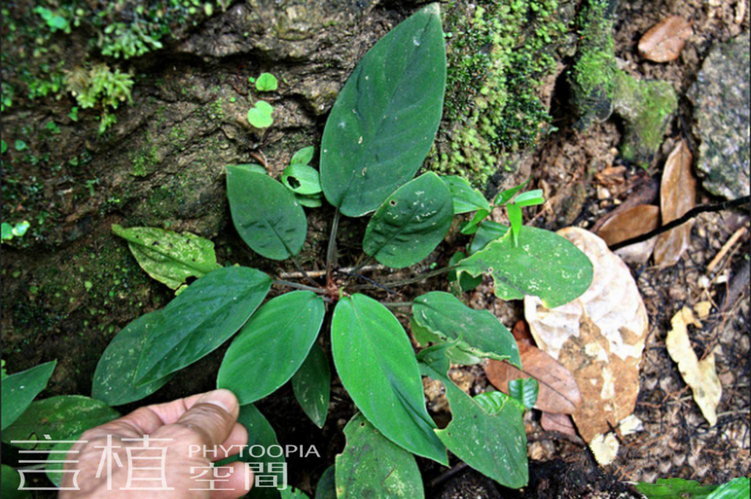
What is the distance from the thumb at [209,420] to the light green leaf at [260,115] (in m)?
0.68

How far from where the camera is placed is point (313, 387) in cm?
147

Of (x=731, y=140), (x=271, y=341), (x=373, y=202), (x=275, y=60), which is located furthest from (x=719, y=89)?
(x=271, y=341)

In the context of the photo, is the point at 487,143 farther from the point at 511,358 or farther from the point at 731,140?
the point at 731,140

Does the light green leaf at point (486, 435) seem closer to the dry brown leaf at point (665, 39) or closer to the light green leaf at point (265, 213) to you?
the light green leaf at point (265, 213)

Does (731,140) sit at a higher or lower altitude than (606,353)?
higher

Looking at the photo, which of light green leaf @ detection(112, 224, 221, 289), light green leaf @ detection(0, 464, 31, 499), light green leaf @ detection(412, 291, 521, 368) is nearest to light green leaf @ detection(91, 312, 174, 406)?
light green leaf @ detection(112, 224, 221, 289)

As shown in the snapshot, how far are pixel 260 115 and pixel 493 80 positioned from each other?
722 millimetres

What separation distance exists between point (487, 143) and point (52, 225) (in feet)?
4.07

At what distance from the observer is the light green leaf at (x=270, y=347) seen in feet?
4.18

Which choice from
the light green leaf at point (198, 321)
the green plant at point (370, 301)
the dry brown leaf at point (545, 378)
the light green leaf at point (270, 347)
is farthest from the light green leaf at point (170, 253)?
the dry brown leaf at point (545, 378)

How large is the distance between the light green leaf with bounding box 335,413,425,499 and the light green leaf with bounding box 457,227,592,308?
53cm

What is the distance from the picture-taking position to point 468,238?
1.76 m

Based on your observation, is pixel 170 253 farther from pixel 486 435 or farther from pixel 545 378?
pixel 545 378

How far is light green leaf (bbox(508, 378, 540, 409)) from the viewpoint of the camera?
5.38 ft
